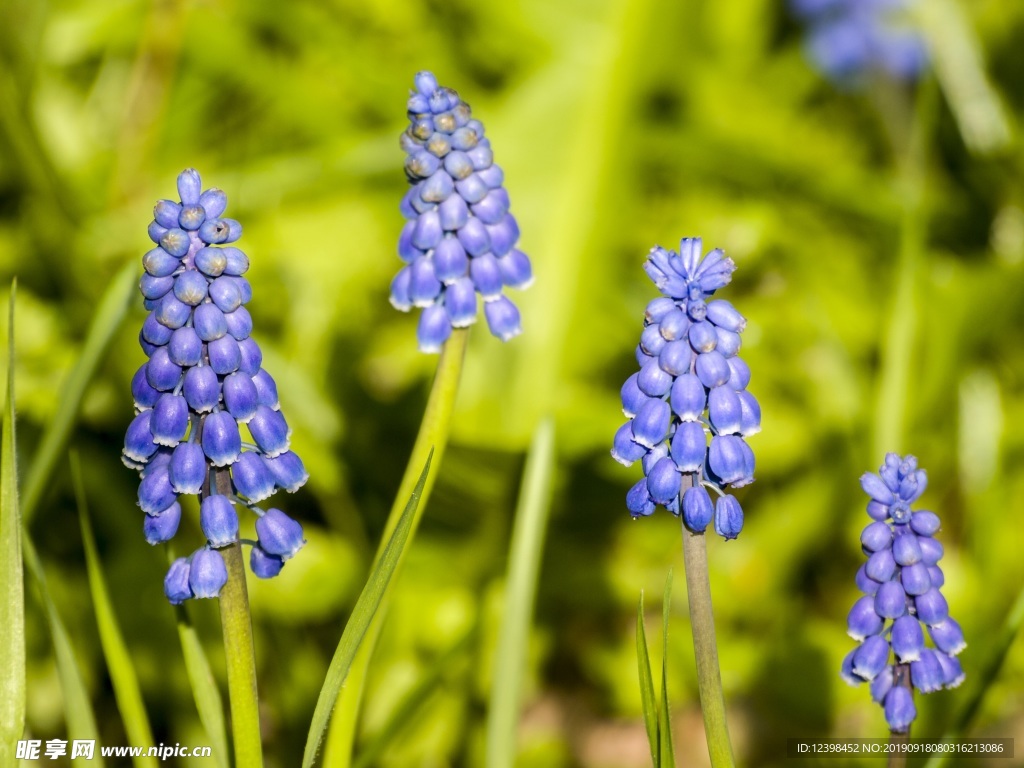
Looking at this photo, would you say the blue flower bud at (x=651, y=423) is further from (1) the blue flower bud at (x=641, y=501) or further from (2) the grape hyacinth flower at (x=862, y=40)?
(2) the grape hyacinth flower at (x=862, y=40)

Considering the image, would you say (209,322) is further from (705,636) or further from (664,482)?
(705,636)

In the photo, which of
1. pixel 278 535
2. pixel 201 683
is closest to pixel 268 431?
pixel 278 535

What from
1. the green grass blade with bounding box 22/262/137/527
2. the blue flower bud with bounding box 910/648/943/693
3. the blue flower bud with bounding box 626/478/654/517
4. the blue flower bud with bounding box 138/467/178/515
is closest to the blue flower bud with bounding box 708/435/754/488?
the blue flower bud with bounding box 626/478/654/517

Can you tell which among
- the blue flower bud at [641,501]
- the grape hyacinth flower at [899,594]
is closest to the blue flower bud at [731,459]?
the blue flower bud at [641,501]

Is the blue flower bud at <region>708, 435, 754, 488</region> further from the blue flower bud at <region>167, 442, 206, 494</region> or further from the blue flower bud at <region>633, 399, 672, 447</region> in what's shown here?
the blue flower bud at <region>167, 442, 206, 494</region>

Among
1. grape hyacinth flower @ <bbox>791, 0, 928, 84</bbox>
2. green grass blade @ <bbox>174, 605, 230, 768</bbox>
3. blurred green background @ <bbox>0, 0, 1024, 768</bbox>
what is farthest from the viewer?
grape hyacinth flower @ <bbox>791, 0, 928, 84</bbox>
